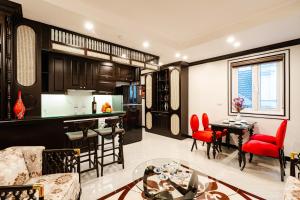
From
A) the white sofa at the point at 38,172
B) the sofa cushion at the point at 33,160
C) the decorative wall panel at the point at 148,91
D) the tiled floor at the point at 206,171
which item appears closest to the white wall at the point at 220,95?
A: the tiled floor at the point at 206,171

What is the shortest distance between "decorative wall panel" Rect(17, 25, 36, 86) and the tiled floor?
2.07 m

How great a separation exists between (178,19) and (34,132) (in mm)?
3145

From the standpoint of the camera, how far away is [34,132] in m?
2.32

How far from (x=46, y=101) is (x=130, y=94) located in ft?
7.27

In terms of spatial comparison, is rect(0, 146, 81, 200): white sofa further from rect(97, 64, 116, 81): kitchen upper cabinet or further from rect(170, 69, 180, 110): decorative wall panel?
rect(170, 69, 180, 110): decorative wall panel

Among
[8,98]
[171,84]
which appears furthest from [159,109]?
[8,98]

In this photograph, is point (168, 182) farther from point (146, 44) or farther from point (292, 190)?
point (146, 44)

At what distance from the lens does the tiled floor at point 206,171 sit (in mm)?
2316

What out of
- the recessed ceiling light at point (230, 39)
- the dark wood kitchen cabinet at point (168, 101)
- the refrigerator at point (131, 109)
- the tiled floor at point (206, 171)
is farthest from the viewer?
the dark wood kitchen cabinet at point (168, 101)

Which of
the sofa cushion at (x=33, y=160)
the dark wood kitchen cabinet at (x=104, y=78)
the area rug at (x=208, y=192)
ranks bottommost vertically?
the area rug at (x=208, y=192)

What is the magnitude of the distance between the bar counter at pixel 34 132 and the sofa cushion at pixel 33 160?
47cm

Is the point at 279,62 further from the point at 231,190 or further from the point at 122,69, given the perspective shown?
the point at 122,69

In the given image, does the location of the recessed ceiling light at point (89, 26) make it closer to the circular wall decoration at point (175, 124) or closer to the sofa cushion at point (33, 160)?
the sofa cushion at point (33, 160)

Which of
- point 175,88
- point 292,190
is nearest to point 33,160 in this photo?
point 292,190
